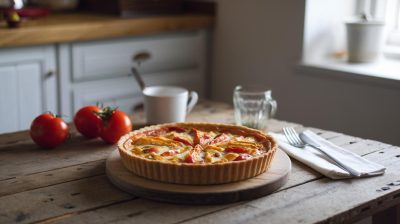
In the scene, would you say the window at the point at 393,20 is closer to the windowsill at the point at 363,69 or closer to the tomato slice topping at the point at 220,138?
the windowsill at the point at 363,69

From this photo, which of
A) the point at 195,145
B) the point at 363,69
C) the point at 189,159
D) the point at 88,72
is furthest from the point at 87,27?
the point at 189,159

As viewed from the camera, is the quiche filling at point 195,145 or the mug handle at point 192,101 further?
the mug handle at point 192,101

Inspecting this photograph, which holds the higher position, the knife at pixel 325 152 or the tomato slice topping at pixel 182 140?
the tomato slice topping at pixel 182 140

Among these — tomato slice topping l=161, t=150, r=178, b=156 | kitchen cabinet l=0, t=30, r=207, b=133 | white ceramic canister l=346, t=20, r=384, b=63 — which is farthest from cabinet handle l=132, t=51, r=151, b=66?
tomato slice topping l=161, t=150, r=178, b=156

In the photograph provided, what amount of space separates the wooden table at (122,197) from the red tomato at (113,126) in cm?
3

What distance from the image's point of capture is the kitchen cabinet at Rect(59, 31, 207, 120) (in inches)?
95.9

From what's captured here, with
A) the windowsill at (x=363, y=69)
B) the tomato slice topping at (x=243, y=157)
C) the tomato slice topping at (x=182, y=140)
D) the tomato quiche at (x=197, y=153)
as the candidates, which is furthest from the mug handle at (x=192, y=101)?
the windowsill at (x=363, y=69)

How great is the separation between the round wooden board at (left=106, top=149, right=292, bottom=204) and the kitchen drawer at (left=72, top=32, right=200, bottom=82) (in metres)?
1.25

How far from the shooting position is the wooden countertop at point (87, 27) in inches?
86.7

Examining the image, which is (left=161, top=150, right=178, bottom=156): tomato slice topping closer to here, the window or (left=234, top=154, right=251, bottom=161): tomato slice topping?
(left=234, top=154, right=251, bottom=161): tomato slice topping

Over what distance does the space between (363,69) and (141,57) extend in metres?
0.92

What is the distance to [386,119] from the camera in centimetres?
220

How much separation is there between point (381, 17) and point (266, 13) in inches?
18.9

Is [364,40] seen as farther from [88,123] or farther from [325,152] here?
[88,123]
